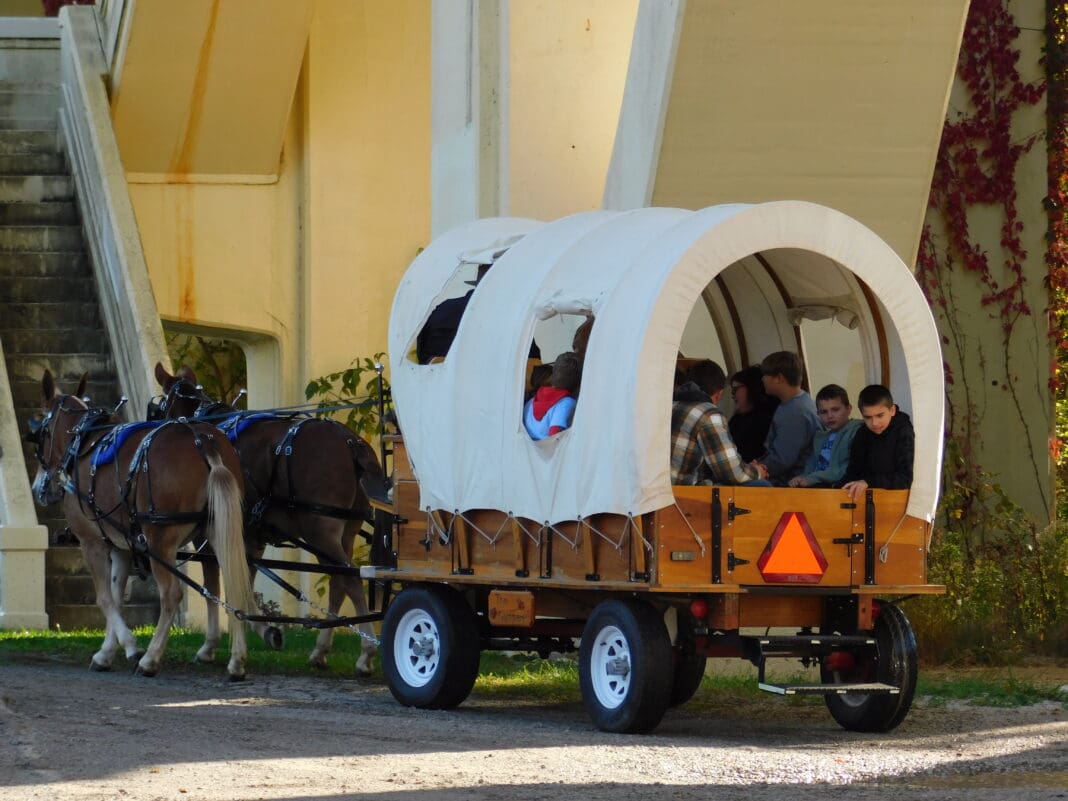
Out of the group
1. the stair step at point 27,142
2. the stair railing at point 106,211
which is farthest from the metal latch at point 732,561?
the stair step at point 27,142

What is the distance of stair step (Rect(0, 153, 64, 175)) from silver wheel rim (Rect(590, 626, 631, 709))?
12594 mm

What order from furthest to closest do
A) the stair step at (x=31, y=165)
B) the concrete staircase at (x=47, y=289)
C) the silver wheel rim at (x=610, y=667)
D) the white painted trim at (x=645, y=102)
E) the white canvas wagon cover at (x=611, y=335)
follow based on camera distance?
the stair step at (x=31, y=165) < the concrete staircase at (x=47, y=289) < the white painted trim at (x=645, y=102) < the silver wheel rim at (x=610, y=667) < the white canvas wagon cover at (x=611, y=335)

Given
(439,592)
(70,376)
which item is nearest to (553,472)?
(439,592)

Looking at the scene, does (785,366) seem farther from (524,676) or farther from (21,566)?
(21,566)

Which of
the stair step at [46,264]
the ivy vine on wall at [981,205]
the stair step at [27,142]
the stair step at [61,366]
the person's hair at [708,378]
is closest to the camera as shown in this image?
the person's hair at [708,378]

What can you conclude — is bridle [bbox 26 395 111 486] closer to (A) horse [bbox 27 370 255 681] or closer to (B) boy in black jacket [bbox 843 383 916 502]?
(A) horse [bbox 27 370 255 681]

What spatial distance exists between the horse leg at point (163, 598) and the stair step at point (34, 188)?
353 inches

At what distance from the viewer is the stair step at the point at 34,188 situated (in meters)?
20.0

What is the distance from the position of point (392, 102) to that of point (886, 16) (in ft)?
32.4

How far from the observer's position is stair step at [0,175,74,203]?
20.0 meters

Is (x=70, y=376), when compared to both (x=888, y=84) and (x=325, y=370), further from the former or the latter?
(x=888, y=84)

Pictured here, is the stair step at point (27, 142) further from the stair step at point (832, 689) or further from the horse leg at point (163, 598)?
the stair step at point (832, 689)

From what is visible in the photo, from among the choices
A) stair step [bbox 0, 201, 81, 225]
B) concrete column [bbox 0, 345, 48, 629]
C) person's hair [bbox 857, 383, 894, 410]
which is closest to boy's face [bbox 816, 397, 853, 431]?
person's hair [bbox 857, 383, 894, 410]

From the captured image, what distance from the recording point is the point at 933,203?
54.5 feet
